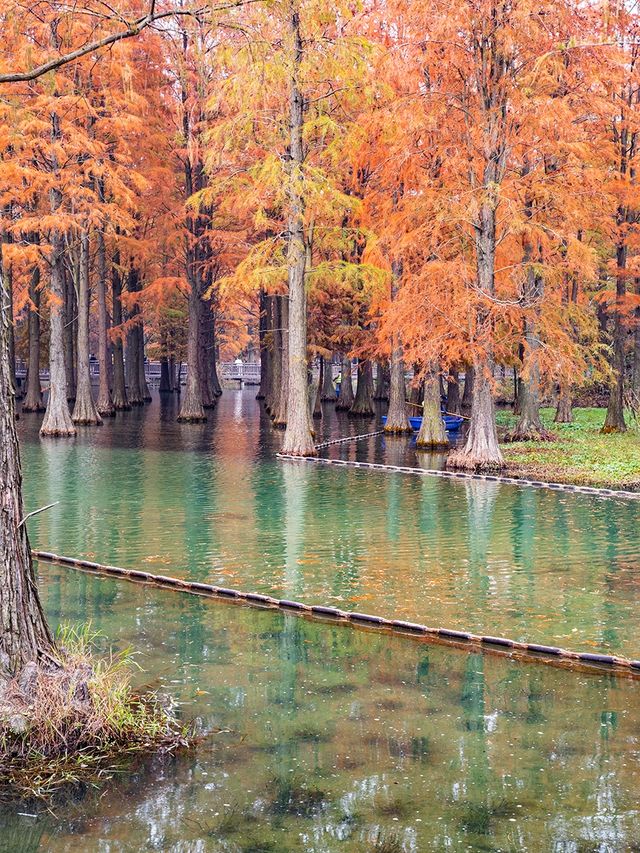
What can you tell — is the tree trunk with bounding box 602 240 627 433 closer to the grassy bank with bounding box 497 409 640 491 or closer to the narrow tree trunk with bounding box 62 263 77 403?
the grassy bank with bounding box 497 409 640 491

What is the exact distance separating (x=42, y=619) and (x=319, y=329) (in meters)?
29.0

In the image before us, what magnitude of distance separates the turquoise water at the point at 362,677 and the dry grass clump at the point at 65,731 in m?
0.24

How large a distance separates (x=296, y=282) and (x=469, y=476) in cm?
779

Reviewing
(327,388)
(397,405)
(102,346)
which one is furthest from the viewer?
(327,388)

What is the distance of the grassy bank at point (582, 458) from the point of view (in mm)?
21250

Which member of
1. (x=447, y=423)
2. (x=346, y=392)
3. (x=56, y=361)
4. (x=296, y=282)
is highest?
(x=296, y=282)

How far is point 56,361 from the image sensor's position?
3188 centimetres

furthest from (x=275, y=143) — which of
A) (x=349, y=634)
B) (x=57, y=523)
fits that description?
(x=349, y=634)

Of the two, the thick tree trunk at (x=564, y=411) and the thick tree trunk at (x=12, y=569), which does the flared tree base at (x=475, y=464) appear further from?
the thick tree trunk at (x=12, y=569)

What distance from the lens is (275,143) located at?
27.4 m

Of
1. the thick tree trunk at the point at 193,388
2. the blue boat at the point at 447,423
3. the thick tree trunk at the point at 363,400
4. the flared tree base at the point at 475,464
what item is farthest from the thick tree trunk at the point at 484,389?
the thick tree trunk at the point at 363,400

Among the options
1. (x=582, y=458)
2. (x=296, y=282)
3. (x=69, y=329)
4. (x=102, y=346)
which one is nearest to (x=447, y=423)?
(x=296, y=282)

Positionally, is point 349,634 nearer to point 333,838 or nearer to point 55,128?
point 333,838

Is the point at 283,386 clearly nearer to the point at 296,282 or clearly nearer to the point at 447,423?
the point at 447,423
